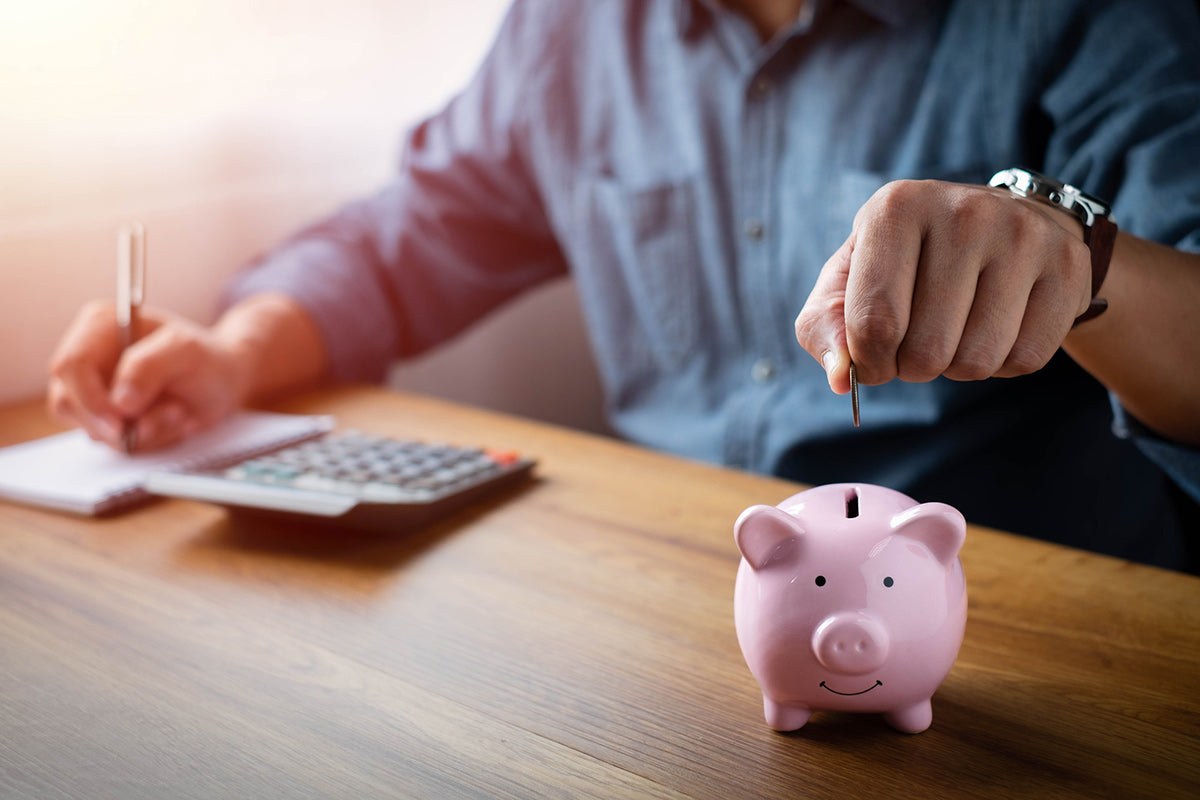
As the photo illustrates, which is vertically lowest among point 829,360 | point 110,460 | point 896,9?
point 110,460

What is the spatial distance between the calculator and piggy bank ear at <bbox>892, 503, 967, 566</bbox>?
0.31 m

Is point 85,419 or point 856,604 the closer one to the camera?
point 856,604

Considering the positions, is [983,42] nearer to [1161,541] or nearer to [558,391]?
[1161,541]

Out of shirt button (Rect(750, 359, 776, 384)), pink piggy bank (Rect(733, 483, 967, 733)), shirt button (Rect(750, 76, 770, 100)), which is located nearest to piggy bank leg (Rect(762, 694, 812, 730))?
pink piggy bank (Rect(733, 483, 967, 733))

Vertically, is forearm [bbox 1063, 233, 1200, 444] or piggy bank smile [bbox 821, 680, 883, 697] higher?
forearm [bbox 1063, 233, 1200, 444]

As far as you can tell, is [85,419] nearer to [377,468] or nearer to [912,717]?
[377,468]

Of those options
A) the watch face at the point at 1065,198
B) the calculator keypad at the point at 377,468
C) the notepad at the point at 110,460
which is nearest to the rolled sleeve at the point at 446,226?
the notepad at the point at 110,460

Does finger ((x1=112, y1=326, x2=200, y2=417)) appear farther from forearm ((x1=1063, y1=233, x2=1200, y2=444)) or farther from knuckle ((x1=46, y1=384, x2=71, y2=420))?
forearm ((x1=1063, y1=233, x2=1200, y2=444))

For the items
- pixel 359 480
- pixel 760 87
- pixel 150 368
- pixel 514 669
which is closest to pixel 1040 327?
pixel 514 669

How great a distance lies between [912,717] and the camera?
0.38 metres

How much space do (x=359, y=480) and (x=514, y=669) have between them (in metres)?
0.21

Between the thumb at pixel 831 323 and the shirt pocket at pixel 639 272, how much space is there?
1.74ft

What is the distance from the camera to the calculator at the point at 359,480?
0.56 m

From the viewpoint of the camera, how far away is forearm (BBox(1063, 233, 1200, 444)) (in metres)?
0.49
